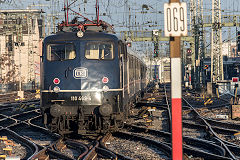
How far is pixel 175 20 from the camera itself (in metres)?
5.75

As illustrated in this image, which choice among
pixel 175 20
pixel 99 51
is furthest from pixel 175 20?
pixel 99 51

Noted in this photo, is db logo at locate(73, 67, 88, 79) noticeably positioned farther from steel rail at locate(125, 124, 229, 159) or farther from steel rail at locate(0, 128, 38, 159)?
steel rail at locate(125, 124, 229, 159)

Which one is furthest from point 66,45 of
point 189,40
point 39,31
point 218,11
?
point 39,31

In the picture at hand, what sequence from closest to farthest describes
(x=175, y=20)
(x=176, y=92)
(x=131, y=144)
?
(x=175, y=20) → (x=176, y=92) → (x=131, y=144)

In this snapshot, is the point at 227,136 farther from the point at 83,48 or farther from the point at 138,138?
the point at 83,48

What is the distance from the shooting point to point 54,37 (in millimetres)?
12094

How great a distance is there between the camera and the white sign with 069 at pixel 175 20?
5.73 meters

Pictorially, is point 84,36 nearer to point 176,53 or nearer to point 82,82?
point 82,82

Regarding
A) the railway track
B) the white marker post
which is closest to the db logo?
the railway track

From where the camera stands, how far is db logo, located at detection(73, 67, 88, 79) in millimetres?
11633

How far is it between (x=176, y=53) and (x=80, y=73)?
607cm

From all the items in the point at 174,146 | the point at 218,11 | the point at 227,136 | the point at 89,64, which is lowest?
the point at 227,136

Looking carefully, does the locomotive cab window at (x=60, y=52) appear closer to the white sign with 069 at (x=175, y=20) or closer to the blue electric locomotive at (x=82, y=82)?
the blue electric locomotive at (x=82, y=82)

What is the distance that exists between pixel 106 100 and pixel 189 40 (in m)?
38.9
